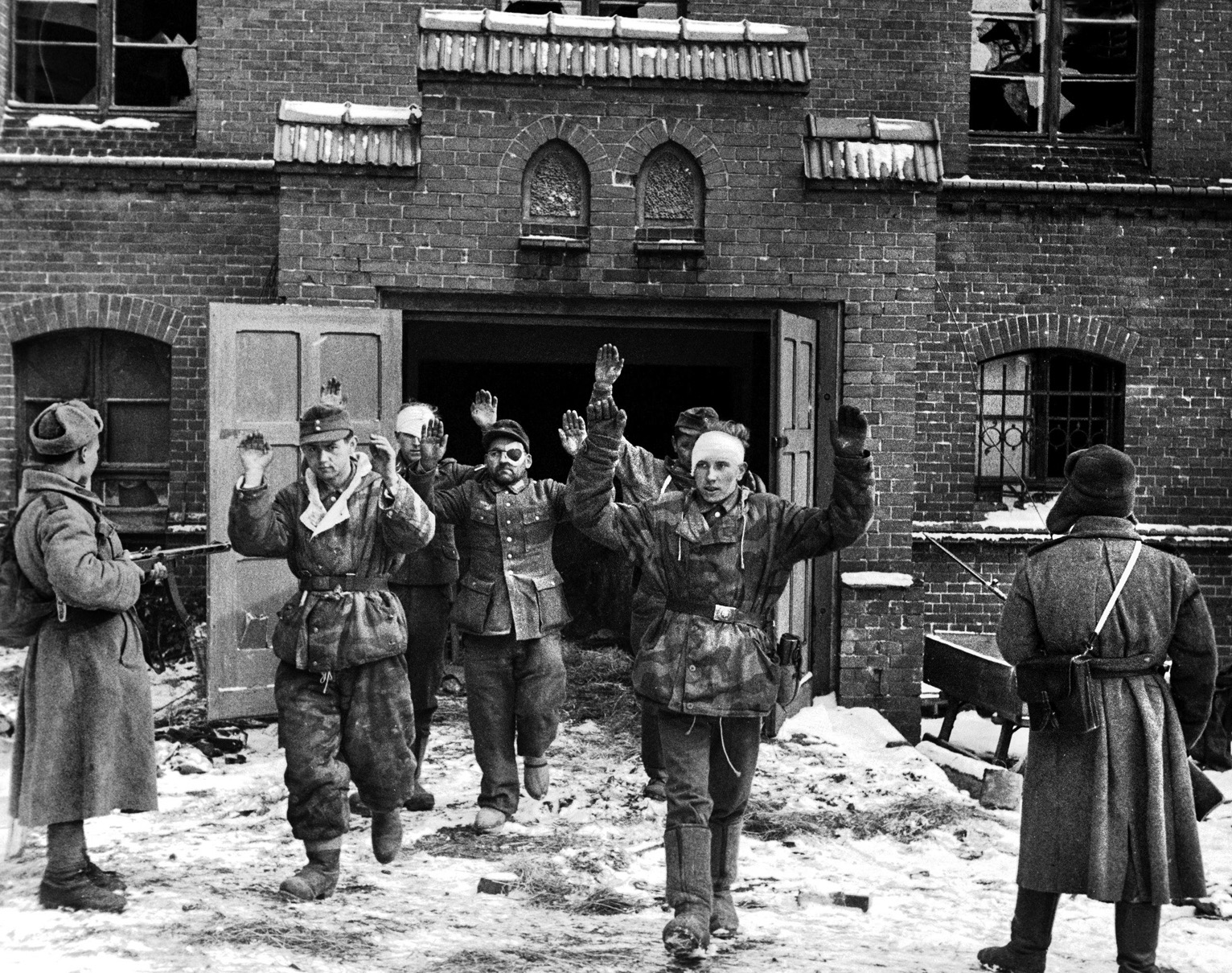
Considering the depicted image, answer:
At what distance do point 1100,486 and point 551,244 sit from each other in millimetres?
5042

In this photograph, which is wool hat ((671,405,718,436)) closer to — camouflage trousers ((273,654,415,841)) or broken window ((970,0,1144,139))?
camouflage trousers ((273,654,415,841))

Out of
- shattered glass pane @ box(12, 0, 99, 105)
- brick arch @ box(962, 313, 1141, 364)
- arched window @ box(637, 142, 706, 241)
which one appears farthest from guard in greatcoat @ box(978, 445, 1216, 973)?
shattered glass pane @ box(12, 0, 99, 105)

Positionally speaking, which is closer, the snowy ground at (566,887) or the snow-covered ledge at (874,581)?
the snowy ground at (566,887)

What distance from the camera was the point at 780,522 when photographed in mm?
5562

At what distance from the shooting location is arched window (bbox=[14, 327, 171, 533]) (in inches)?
464

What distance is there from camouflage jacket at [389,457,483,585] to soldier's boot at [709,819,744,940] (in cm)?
249

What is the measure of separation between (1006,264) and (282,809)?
24.3ft

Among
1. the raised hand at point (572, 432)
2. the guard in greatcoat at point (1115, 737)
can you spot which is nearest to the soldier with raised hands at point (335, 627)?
the raised hand at point (572, 432)

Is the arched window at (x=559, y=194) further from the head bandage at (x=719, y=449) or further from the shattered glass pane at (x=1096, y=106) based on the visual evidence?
the shattered glass pane at (x=1096, y=106)

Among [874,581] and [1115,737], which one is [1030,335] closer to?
[874,581]

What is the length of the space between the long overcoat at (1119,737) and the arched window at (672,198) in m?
4.86

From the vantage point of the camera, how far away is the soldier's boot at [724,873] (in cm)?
560

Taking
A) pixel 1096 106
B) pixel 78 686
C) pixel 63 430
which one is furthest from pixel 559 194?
pixel 1096 106

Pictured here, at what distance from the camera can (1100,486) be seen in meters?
5.18
